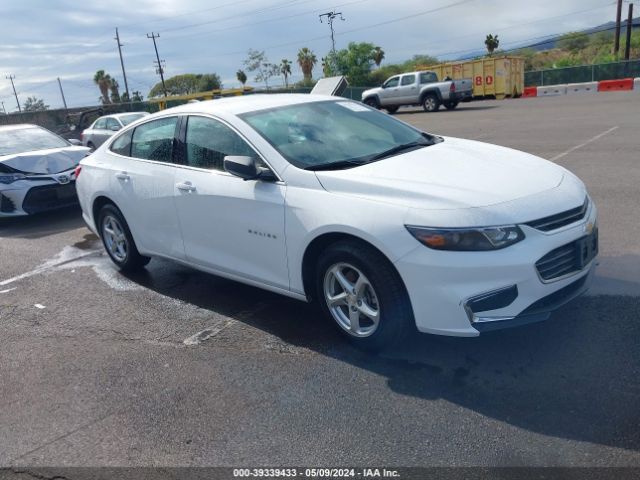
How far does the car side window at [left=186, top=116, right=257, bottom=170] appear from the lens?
4465 mm

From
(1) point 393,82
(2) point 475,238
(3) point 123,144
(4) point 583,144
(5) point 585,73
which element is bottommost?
(5) point 585,73

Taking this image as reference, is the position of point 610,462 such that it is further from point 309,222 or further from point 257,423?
point 309,222

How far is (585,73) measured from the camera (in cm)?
3969

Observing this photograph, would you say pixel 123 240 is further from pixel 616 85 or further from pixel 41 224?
pixel 616 85

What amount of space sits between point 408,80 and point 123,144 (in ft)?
78.7

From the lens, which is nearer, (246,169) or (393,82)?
(246,169)

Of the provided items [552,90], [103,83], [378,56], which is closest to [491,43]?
[378,56]

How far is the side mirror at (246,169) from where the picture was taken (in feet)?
13.4

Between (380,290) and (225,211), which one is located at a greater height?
(225,211)

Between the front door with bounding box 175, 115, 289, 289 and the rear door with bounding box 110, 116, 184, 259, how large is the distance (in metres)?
0.18

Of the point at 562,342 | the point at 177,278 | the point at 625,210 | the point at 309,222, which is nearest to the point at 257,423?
the point at 309,222

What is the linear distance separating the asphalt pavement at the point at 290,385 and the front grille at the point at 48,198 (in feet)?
11.5

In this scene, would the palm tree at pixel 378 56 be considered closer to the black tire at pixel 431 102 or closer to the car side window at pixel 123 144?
the black tire at pixel 431 102

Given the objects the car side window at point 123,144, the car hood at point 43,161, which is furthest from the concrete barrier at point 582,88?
the car side window at point 123,144
